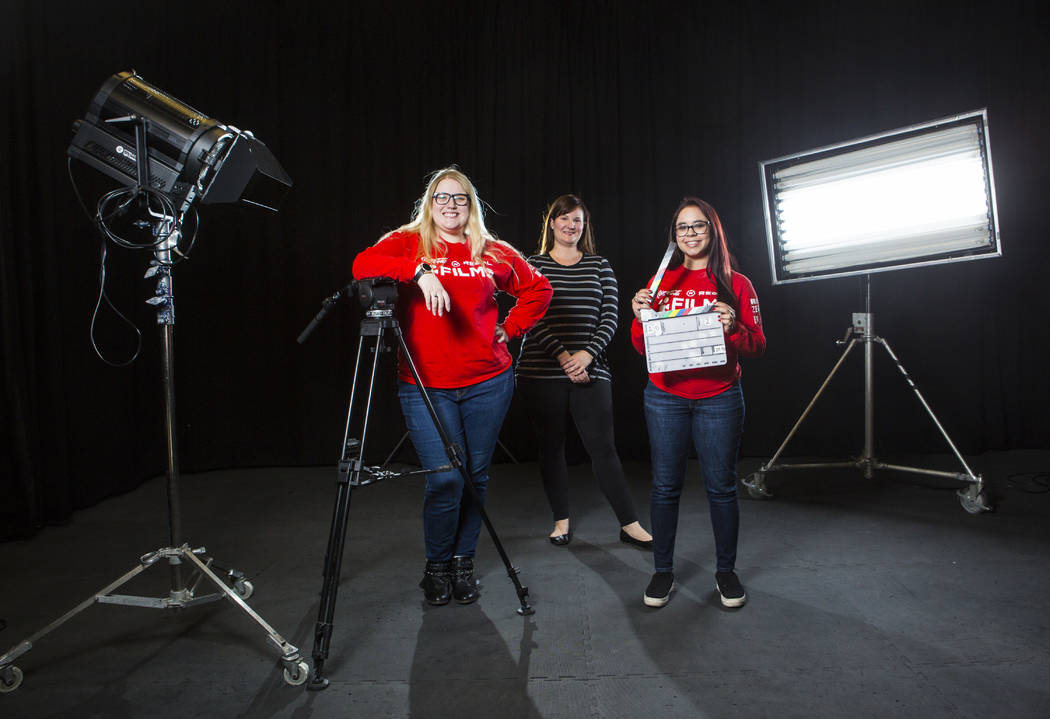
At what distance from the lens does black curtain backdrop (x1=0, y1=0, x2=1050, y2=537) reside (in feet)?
15.8

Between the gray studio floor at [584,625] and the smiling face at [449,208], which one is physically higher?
the smiling face at [449,208]

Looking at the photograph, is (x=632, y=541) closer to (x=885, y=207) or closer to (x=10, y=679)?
(x=885, y=207)

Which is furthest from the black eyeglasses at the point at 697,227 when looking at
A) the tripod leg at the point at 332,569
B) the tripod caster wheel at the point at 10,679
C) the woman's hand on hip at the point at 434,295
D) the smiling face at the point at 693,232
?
the tripod caster wheel at the point at 10,679

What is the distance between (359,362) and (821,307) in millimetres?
→ 4039

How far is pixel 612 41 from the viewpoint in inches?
199

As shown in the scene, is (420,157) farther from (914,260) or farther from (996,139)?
(996,139)

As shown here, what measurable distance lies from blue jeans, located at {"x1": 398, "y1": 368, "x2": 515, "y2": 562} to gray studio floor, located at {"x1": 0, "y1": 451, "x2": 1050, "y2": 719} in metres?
0.29

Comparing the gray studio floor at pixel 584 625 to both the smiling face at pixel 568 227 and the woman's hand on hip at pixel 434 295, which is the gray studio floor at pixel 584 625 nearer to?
the woman's hand on hip at pixel 434 295

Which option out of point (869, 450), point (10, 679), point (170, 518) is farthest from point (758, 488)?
point (10, 679)

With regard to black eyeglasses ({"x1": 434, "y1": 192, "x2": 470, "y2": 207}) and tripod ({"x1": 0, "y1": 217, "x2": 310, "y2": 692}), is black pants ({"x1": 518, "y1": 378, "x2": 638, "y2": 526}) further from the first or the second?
tripod ({"x1": 0, "y1": 217, "x2": 310, "y2": 692})

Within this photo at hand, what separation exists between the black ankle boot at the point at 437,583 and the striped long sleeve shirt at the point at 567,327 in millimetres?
916

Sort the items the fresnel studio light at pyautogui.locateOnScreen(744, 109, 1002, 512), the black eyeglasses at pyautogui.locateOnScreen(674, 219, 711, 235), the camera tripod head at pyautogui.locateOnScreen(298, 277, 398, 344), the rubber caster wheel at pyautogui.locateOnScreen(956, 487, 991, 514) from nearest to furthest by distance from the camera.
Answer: the camera tripod head at pyautogui.locateOnScreen(298, 277, 398, 344)
the black eyeglasses at pyautogui.locateOnScreen(674, 219, 711, 235)
the fresnel studio light at pyautogui.locateOnScreen(744, 109, 1002, 512)
the rubber caster wheel at pyautogui.locateOnScreen(956, 487, 991, 514)

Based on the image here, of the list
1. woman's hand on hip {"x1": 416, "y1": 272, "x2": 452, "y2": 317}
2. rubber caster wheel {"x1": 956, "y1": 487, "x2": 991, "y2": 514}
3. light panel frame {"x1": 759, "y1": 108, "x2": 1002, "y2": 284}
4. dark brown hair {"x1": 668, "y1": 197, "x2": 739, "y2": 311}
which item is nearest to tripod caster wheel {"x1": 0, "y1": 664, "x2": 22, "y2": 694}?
woman's hand on hip {"x1": 416, "y1": 272, "x2": 452, "y2": 317}

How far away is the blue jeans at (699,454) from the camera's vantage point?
2277mm
